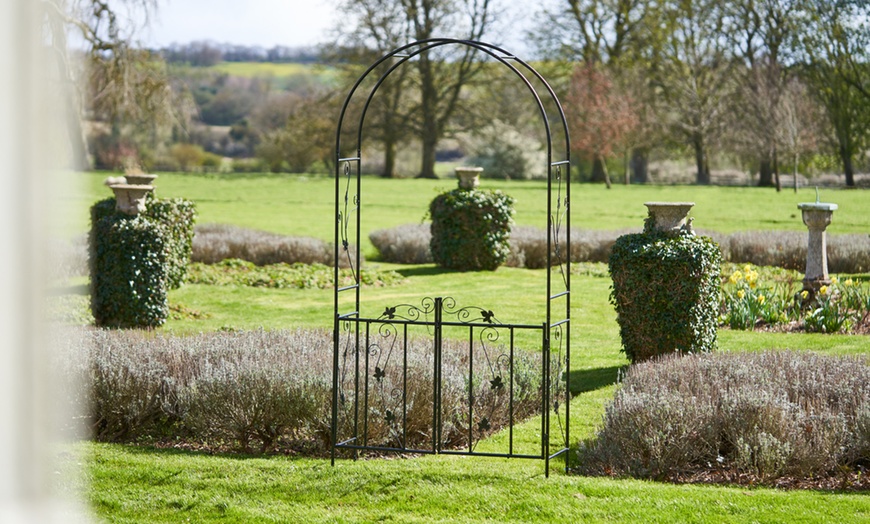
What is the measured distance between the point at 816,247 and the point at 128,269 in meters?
7.42

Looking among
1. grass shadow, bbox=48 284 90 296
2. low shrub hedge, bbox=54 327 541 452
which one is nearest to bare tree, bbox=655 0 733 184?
low shrub hedge, bbox=54 327 541 452

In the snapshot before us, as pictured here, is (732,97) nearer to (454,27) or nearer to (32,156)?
(454,27)

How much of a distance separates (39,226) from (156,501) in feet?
9.79

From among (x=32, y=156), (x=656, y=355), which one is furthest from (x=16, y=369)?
(x=656, y=355)

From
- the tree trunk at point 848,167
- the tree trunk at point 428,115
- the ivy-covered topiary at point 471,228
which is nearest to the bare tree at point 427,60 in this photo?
the tree trunk at point 428,115

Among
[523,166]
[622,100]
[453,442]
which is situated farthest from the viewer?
[523,166]

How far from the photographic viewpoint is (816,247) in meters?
9.77

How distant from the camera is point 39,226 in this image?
132 centimetres

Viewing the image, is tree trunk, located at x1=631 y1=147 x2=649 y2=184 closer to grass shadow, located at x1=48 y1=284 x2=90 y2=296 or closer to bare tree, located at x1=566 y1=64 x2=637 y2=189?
bare tree, located at x1=566 y1=64 x2=637 y2=189

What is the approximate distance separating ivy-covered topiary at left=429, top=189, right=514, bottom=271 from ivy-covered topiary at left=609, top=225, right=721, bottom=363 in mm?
6472

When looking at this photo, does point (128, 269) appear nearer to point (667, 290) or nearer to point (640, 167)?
point (667, 290)

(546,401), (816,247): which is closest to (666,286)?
(546,401)

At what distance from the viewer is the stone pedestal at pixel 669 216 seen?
706 centimetres

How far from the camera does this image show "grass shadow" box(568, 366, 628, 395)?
22.9ft
